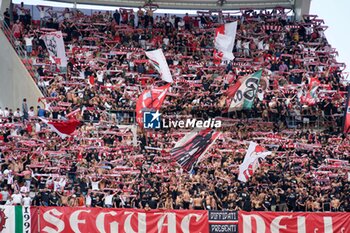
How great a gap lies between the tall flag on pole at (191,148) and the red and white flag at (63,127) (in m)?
3.92

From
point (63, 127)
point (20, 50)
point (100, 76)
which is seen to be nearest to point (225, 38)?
point (100, 76)

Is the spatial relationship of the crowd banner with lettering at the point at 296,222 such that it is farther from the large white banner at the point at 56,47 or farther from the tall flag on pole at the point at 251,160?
the large white banner at the point at 56,47

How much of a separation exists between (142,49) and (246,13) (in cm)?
777

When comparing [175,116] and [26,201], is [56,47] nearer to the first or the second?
[175,116]

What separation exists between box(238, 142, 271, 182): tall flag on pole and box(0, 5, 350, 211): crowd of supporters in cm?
29

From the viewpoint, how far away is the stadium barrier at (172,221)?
31094 millimetres

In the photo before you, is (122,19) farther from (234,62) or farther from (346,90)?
(346,90)

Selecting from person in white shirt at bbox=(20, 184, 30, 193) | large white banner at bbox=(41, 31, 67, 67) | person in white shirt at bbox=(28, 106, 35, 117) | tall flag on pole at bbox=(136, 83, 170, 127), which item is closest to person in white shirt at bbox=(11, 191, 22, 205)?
person in white shirt at bbox=(20, 184, 30, 193)

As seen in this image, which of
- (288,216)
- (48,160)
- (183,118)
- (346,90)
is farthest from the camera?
(346,90)

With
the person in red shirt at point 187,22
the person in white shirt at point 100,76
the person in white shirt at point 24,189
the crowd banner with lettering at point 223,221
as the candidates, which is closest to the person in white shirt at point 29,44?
the person in white shirt at point 100,76

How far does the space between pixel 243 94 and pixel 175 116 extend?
310cm

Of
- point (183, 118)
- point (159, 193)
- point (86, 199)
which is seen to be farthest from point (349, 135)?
point (86, 199)

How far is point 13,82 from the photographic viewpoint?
4203 centimetres

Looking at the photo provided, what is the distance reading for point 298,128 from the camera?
41.8 meters
